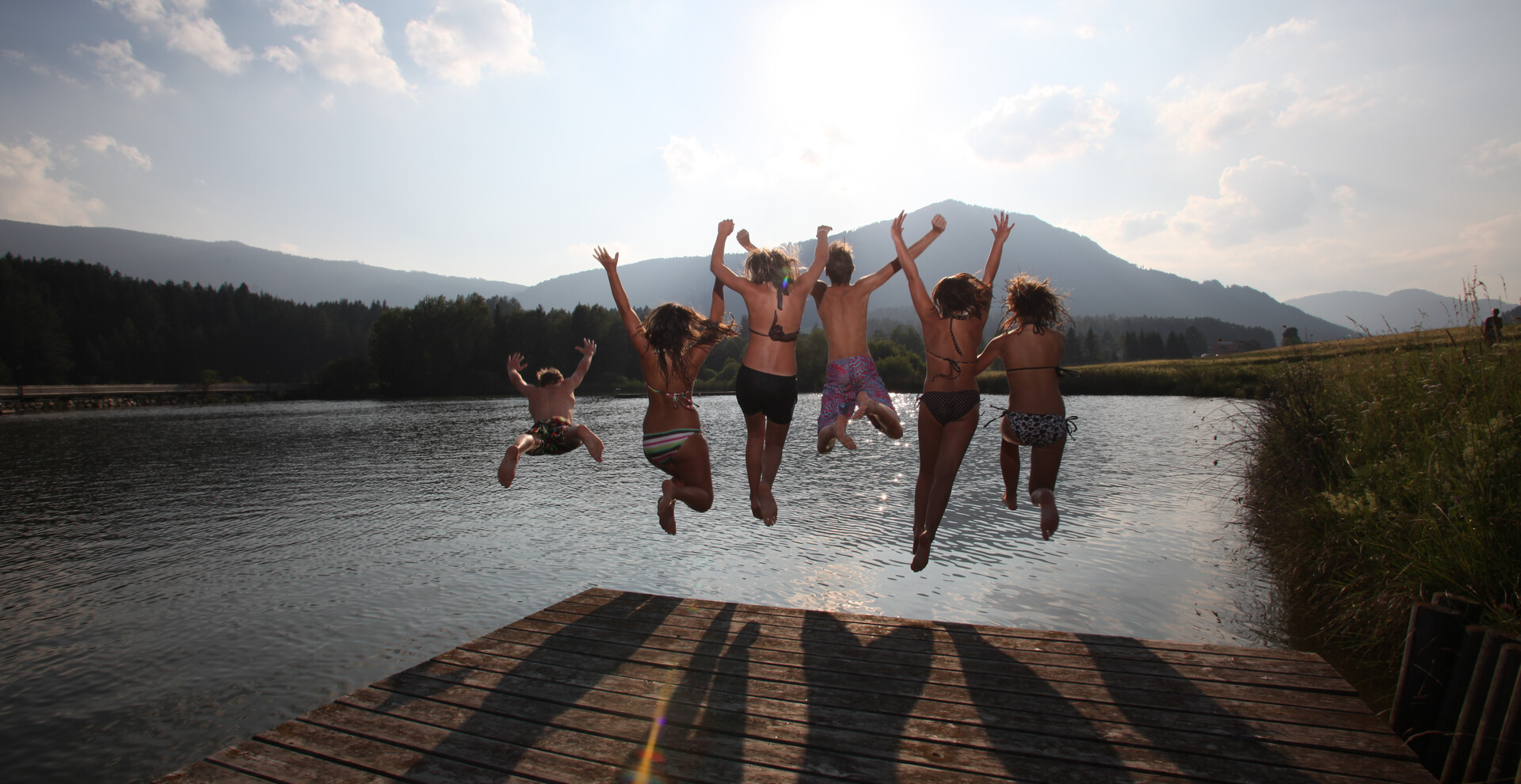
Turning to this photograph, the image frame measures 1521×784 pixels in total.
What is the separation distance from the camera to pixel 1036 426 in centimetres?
738

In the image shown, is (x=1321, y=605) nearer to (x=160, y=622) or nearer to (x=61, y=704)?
(x=61, y=704)

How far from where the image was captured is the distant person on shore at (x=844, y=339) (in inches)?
301

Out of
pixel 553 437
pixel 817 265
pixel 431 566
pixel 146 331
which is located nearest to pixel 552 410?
pixel 553 437

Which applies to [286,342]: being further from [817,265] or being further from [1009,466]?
[1009,466]

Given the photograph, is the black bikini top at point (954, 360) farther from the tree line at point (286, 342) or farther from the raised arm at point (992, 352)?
the tree line at point (286, 342)

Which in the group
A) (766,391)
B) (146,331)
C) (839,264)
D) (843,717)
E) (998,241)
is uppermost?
(146,331)

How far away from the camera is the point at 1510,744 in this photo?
423 centimetres

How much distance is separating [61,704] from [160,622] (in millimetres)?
3390

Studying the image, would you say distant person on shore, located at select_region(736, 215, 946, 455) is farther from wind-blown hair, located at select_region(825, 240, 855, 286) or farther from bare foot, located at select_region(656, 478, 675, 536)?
bare foot, located at select_region(656, 478, 675, 536)

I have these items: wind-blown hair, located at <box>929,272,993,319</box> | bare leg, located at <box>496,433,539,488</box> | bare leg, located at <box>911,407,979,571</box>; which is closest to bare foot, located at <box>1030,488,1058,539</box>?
bare leg, located at <box>911,407,979,571</box>

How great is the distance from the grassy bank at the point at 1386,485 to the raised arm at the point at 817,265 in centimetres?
637

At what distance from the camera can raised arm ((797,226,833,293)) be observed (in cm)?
728

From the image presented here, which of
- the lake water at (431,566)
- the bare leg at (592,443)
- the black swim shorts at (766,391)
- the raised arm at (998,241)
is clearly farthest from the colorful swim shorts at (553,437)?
the raised arm at (998,241)

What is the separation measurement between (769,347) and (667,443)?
5.10ft
